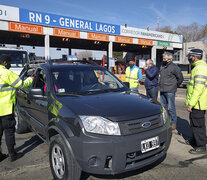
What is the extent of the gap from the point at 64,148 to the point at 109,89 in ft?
4.80

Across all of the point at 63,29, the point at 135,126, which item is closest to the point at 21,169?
the point at 135,126

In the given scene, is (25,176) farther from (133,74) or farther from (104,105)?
(133,74)

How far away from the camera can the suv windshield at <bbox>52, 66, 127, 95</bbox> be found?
131 inches

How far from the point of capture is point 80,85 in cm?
352

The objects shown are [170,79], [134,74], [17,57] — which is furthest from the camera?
[17,57]

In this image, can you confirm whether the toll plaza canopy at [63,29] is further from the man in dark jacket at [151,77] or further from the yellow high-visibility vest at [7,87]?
the yellow high-visibility vest at [7,87]

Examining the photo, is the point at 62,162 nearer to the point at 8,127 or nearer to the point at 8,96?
the point at 8,127

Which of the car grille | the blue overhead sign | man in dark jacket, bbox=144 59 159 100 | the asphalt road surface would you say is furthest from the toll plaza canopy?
the car grille

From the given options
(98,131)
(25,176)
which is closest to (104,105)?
(98,131)

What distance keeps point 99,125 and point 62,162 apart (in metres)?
0.79

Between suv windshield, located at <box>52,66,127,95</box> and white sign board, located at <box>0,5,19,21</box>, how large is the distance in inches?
580

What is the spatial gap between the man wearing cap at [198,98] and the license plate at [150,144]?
1.42m

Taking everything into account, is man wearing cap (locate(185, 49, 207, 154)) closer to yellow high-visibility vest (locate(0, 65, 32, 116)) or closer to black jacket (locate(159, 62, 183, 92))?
black jacket (locate(159, 62, 183, 92))

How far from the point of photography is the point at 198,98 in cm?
363
